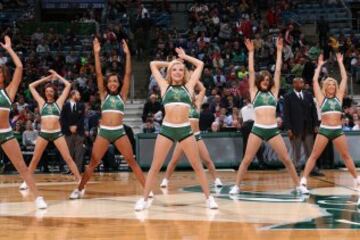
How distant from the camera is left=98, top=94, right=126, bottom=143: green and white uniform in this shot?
10.3 meters

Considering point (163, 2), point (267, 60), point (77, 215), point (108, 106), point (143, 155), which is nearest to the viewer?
point (77, 215)

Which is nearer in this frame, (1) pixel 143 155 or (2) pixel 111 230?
(2) pixel 111 230

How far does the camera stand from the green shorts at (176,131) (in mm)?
9297

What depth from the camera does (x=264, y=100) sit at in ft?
36.3

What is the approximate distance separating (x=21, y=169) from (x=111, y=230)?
2.15 meters

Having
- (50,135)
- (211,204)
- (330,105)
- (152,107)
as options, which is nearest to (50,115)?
(50,135)

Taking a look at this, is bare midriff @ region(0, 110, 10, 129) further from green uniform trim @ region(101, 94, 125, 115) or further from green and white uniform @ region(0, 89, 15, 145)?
green uniform trim @ region(101, 94, 125, 115)

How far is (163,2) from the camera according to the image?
27.5m

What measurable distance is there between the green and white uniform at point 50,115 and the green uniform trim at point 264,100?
3.31 m

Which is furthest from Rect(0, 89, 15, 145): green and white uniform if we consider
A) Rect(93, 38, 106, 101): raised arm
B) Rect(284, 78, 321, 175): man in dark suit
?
Rect(284, 78, 321, 175): man in dark suit

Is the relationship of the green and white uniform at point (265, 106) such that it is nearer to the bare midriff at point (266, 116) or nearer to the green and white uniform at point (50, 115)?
the bare midriff at point (266, 116)

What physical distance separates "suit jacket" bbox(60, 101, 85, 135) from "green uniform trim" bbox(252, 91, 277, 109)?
575 cm

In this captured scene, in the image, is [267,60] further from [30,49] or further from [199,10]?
[30,49]

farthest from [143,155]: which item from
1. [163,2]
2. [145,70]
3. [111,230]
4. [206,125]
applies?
[163,2]
